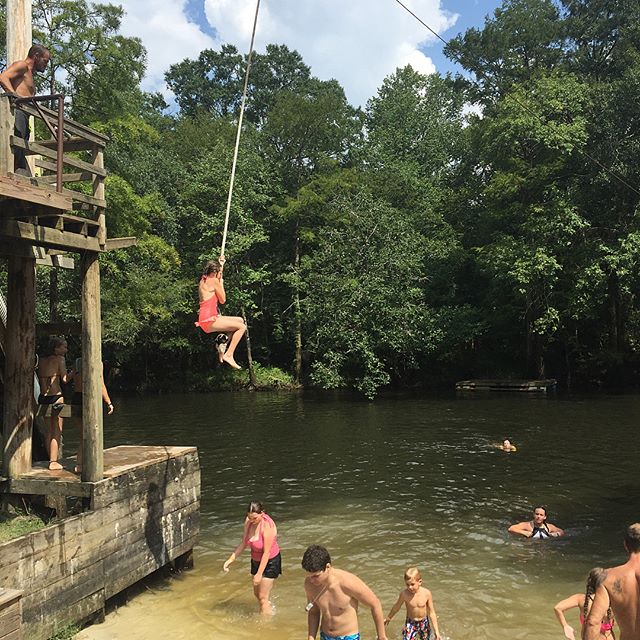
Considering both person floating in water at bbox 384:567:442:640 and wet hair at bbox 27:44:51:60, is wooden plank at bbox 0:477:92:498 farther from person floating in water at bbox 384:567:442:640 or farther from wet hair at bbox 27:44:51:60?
wet hair at bbox 27:44:51:60

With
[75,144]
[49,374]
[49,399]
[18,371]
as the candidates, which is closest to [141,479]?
[49,399]

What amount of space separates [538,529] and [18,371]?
8811mm

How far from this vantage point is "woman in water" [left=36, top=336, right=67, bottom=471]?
8.60 meters

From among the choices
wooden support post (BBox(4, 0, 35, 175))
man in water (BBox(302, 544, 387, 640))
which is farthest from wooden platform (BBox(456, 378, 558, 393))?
wooden support post (BBox(4, 0, 35, 175))

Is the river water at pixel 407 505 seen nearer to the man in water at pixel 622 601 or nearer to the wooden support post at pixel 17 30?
the man in water at pixel 622 601

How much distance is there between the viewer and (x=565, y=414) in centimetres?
2466

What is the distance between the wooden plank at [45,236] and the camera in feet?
22.7

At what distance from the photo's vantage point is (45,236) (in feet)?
23.9

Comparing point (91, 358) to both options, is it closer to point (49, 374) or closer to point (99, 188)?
point (49, 374)

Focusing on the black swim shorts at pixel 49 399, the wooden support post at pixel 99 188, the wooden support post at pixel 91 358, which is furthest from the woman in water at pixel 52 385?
the wooden support post at pixel 99 188

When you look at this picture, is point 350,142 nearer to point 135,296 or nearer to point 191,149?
point 191,149

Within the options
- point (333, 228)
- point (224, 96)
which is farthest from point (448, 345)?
point (224, 96)

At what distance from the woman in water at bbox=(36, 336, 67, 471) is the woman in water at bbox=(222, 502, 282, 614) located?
285cm

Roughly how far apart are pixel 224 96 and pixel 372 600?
254 feet
